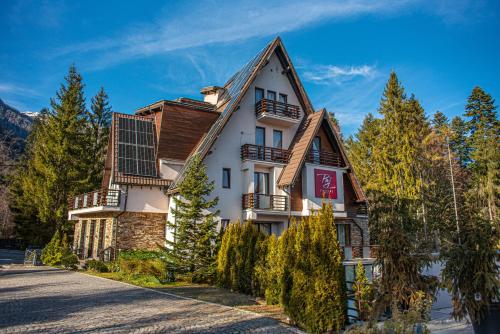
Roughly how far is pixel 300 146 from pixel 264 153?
8.24 feet

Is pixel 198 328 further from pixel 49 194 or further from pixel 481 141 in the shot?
pixel 481 141

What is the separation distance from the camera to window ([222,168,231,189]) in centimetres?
2133

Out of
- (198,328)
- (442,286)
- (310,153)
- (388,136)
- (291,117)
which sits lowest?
(198,328)

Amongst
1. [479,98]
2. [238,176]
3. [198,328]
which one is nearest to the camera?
[198,328]

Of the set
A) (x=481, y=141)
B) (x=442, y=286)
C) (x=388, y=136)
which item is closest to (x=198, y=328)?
(x=442, y=286)

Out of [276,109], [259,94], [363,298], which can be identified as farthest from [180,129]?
[363,298]

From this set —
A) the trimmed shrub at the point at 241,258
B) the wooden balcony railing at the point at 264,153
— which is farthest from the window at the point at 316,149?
the trimmed shrub at the point at 241,258

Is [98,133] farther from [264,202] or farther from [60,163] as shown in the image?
[264,202]

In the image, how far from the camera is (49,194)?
33406 millimetres

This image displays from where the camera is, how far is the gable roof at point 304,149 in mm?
21759

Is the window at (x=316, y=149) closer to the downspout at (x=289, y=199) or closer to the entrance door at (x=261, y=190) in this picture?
the downspout at (x=289, y=199)

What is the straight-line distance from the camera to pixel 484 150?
139ft

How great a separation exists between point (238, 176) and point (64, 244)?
467 inches

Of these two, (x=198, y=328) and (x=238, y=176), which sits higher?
(x=238, y=176)
